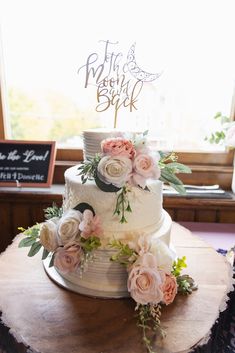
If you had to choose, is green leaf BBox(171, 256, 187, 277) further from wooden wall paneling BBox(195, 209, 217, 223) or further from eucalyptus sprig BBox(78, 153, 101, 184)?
wooden wall paneling BBox(195, 209, 217, 223)

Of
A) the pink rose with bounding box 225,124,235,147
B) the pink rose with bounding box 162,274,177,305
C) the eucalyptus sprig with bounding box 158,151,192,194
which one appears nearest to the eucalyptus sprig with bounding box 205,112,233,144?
the pink rose with bounding box 225,124,235,147

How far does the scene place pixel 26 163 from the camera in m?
1.67

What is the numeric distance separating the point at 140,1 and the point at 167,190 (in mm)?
1008

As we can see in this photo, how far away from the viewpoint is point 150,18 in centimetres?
152

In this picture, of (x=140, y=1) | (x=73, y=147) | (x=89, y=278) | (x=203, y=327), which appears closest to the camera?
(x=203, y=327)

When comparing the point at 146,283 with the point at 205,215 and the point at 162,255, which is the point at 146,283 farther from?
the point at 205,215

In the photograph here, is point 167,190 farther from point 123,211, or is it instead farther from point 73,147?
point 123,211

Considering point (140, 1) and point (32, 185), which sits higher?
point (140, 1)

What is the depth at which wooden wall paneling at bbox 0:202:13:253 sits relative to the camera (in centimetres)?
171

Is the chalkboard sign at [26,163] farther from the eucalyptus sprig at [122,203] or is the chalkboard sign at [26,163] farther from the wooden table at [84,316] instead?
the eucalyptus sprig at [122,203]

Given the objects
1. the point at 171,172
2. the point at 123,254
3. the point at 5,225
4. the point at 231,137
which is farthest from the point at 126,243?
the point at 5,225

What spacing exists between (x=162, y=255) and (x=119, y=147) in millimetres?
319

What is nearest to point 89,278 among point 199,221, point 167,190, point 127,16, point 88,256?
point 88,256

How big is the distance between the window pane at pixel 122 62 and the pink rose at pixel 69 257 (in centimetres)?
91
